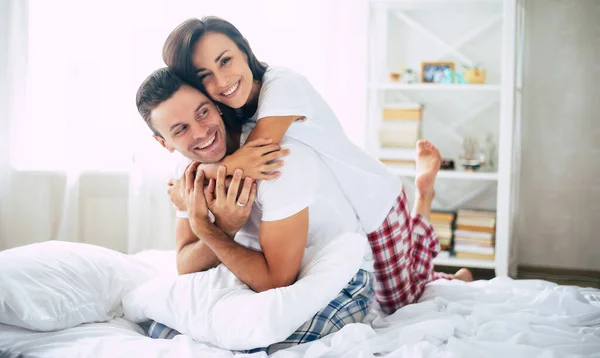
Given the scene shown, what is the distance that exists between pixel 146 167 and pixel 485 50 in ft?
6.45

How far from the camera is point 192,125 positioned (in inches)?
56.7

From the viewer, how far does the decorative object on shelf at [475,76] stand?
115 inches

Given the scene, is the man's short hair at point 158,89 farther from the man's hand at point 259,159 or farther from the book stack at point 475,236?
the book stack at point 475,236

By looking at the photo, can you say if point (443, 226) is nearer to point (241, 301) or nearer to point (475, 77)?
point (475, 77)

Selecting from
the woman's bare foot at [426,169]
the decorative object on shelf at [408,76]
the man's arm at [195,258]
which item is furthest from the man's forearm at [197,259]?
the decorative object on shelf at [408,76]

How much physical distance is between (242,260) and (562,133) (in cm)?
238

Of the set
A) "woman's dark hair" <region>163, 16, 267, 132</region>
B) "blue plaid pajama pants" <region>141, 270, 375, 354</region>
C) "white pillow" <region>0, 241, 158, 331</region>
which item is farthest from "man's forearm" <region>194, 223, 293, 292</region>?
"woman's dark hair" <region>163, 16, 267, 132</region>

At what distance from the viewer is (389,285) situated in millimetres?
1688

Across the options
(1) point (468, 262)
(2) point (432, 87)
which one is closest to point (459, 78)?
(2) point (432, 87)

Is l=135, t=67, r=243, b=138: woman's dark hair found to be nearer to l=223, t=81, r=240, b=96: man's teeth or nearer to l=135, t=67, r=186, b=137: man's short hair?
l=135, t=67, r=186, b=137: man's short hair

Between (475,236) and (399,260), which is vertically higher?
(399,260)

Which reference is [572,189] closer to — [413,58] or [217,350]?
[413,58]

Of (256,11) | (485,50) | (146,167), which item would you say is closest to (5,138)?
(146,167)

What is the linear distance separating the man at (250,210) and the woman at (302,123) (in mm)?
48
